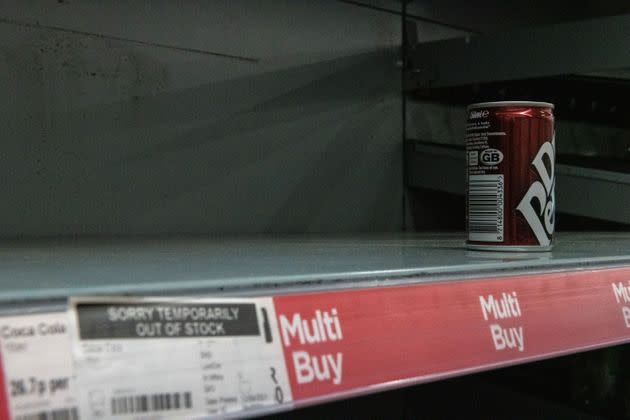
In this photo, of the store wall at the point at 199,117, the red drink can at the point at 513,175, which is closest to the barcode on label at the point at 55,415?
the red drink can at the point at 513,175

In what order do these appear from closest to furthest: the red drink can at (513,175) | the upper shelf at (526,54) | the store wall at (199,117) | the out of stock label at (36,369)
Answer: the out of stock label at (36,369) < the red drink can at (513,175) < the store wall at (199,117) < the upper shelf at (526,54)

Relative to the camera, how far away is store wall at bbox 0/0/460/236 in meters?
1.04

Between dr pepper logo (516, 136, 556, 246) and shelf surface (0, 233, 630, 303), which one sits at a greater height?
dr pepper logo (516, 136, 556, 246)

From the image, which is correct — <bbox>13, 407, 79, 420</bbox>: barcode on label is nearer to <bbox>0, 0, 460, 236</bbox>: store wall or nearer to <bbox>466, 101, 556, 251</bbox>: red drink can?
<bbox>466, 101, 556, 251</bbox>: red drink can

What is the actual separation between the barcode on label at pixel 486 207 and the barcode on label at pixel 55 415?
19.2 inches

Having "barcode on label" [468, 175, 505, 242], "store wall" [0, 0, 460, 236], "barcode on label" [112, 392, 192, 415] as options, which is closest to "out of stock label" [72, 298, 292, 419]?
"barcode on label" [112, 392, 192, 415]

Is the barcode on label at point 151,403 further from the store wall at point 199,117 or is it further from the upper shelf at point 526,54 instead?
the upper shelf at point 526,54

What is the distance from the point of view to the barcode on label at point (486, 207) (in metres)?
0.71

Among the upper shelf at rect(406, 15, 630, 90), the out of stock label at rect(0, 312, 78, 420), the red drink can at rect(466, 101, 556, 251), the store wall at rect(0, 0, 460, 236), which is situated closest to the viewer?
the out of stock label at rect(0, 312, 78, 420)

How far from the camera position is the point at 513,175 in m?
0.71

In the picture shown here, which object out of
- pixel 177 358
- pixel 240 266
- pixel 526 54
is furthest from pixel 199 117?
pixel 177 358

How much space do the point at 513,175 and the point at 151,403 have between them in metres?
0.47

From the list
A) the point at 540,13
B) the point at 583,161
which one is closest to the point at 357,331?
the point at 583,161

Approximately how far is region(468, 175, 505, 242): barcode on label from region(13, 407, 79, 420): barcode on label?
488 millimetres
